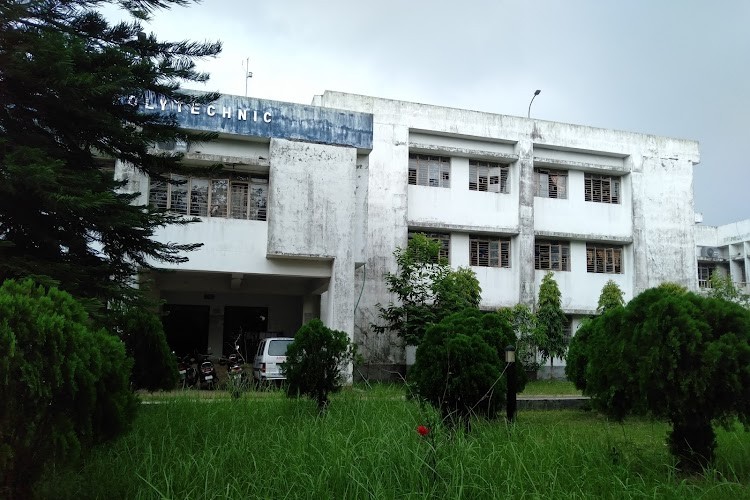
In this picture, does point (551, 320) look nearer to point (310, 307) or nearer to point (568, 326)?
point (568, 326)

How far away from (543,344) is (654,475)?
13.7 metres

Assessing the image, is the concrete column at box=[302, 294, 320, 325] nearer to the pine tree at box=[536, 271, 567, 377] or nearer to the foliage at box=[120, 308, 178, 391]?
the pine tree at box=[536, 271, 567, 377]

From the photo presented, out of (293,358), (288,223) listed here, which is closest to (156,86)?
(293,358)

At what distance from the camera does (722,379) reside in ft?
14.9

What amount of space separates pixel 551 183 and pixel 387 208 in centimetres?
581

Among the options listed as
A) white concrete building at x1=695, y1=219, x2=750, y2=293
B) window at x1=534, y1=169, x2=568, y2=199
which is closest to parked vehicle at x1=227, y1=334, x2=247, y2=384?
window at x1=534, y1=169, x2=568, y2=199

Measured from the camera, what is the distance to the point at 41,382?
3.18 metres

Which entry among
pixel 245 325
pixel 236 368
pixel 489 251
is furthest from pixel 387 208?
pixel 236 368

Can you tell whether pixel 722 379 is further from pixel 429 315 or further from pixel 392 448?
pixel 429 315

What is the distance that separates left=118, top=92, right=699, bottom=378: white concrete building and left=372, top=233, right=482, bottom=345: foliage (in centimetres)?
79

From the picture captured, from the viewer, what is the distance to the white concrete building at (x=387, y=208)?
1446cm

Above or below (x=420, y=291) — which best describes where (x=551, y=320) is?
below

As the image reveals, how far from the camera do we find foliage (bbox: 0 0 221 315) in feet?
18.6

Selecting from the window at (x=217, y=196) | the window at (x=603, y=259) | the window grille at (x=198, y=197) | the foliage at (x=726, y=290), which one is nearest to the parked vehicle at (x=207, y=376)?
the window at (x=217, y=196)
